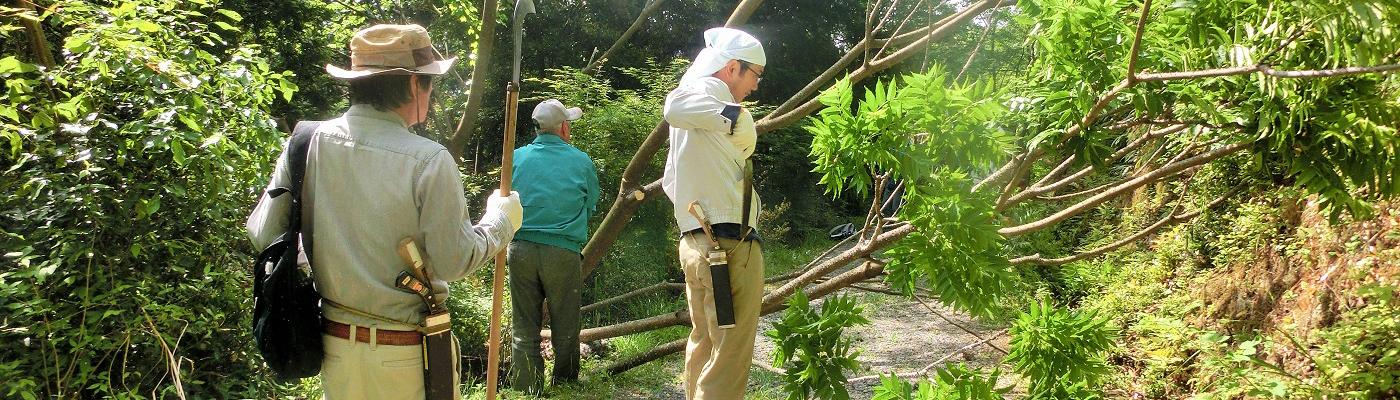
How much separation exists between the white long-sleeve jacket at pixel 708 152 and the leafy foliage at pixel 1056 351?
47.7 inches

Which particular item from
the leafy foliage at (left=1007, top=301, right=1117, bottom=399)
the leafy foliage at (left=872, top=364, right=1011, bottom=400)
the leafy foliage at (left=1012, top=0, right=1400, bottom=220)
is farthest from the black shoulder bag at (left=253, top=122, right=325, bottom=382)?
the leafy foliage at (left=1007, top=301, right=1117, bottom=399)

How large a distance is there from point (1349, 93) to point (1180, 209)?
3.08 metres

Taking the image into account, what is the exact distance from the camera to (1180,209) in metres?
6.00

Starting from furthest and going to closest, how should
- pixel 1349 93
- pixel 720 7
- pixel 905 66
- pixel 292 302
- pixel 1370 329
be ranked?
pixel 720 7, pixel 905 66, pixel 1370 329, pixel 1349 93, pixel 292 302

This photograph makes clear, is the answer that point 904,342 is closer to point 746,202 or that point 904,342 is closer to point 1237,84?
point 746,202

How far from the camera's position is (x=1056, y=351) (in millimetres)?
3770

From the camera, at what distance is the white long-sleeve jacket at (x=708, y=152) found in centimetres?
401

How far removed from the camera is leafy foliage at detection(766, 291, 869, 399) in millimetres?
4023

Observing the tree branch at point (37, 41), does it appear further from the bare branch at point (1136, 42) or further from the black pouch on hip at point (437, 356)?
the bare branch at point (1136, 42)

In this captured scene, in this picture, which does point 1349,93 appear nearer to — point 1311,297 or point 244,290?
point 1311,297

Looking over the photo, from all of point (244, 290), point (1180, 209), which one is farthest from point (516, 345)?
point (1180, 209)

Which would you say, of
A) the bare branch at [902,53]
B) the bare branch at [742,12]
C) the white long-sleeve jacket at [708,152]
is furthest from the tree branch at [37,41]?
the bare branch at [742,12]

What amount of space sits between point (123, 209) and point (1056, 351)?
12.2ft

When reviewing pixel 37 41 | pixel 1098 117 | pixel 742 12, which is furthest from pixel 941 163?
pixel 37 41
